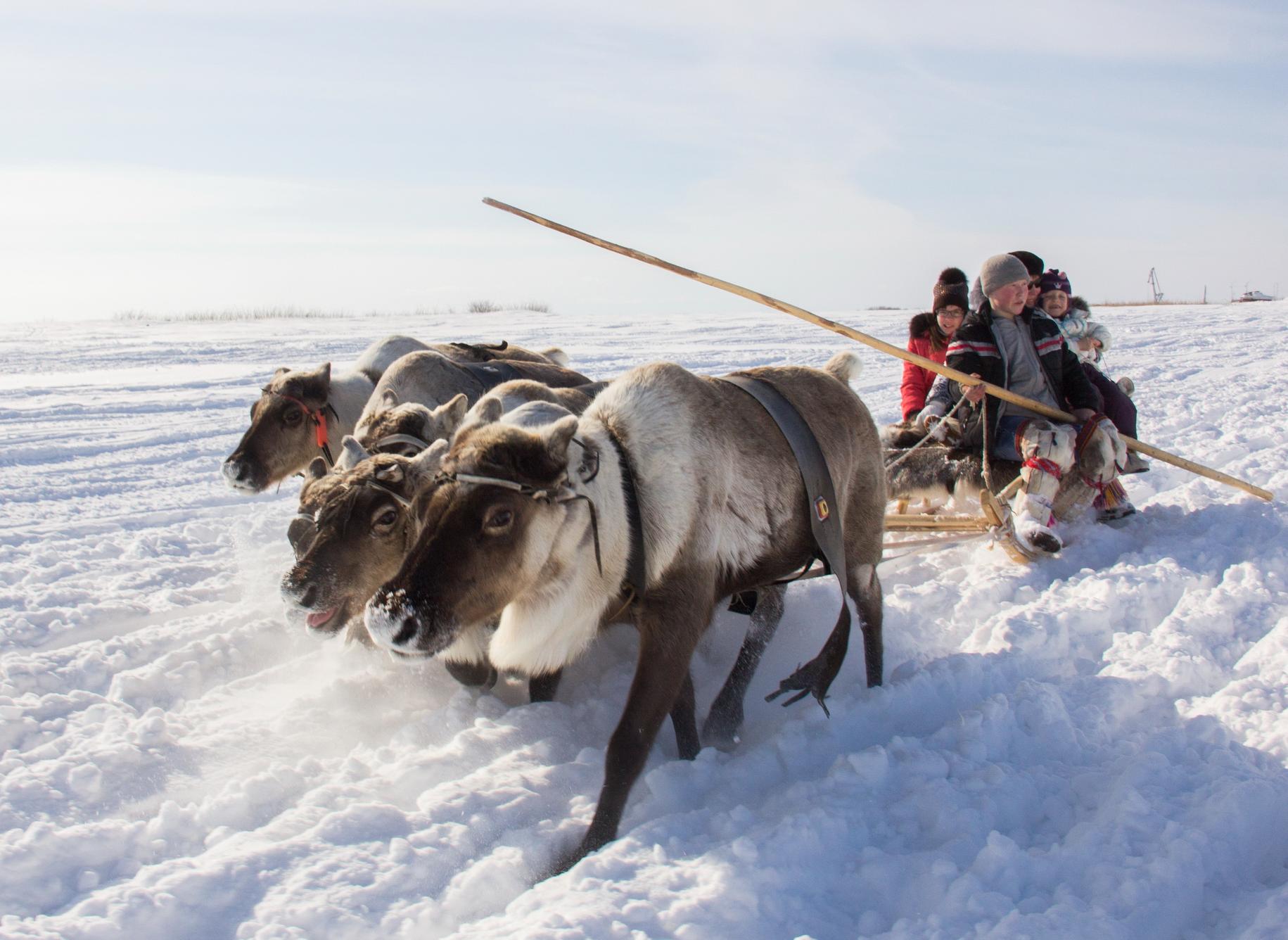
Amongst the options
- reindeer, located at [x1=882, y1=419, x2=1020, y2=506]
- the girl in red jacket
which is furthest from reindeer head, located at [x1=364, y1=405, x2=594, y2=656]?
the girl in red jacket

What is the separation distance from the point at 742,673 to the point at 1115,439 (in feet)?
11.6

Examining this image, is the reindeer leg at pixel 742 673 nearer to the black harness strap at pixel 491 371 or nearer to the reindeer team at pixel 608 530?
the reindeer team at pixel 608 530

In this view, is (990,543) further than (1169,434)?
No

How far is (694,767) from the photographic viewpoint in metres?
3.63

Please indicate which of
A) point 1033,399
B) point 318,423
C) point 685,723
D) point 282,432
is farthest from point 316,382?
point 1033,399

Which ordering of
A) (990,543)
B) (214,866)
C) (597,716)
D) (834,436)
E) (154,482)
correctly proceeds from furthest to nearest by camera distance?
(154,482) < (990,543) < (834,436) < (597,716) < (214,866)

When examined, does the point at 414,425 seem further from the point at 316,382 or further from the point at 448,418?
the point at 316,382

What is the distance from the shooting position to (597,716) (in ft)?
14.0

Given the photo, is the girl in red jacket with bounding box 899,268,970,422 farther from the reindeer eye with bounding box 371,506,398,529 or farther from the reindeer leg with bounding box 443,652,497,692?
the reindeer eye with bounding box 371,506,398,529

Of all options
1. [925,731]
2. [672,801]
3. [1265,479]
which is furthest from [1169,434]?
[672,801]

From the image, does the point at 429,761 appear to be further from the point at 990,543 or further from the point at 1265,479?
the point at 1265,479

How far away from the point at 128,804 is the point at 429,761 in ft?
3.38

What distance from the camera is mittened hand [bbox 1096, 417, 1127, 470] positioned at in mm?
6527

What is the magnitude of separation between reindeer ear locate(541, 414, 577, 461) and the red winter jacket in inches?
220
